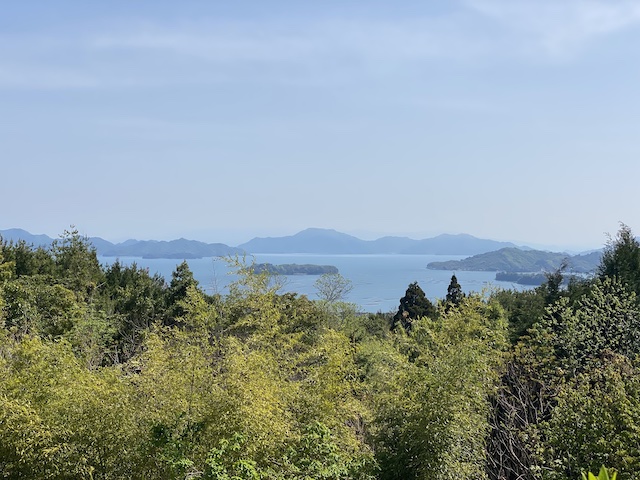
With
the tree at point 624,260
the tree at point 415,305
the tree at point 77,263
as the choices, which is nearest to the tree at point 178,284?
the tree at point 77,263

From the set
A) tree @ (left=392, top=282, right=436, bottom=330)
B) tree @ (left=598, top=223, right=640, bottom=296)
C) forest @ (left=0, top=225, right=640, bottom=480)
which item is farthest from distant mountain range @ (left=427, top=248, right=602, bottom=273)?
forest @ (left=0, top=225, right=640, bottom=480)

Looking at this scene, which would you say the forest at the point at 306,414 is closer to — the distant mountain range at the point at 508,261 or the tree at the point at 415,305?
the tree at the point at 415,305

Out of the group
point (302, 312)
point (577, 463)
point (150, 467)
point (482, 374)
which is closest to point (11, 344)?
point (150, 467)

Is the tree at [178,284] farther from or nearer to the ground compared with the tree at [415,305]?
farther from the ground

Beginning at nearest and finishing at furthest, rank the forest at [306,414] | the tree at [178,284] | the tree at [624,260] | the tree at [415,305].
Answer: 1. the forest at [306,414]
2. the tree at [624,260]
3. the tree at [178,284]
4. the tree at [415,305]

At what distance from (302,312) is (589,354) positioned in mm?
11370

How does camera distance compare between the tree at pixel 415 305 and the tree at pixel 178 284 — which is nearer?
the tree at pixel 178 284

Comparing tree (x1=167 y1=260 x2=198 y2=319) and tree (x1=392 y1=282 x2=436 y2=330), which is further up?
tree (x1=167 y1=260 x2=198 y2=319)

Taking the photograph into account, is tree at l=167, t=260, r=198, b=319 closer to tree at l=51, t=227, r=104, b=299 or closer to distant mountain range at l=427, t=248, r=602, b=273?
tree at l=51, t=227, r=104, b=299

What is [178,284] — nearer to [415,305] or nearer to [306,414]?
[415,305]

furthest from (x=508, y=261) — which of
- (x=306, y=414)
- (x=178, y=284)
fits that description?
(x=306, y=414)

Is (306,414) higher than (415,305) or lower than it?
higher

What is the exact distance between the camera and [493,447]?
392 inches

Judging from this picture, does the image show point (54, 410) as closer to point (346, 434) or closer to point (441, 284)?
point (346, 434)
